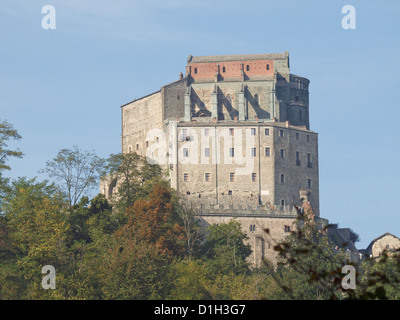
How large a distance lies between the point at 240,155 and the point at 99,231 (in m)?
18.1

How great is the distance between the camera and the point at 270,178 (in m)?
93.1

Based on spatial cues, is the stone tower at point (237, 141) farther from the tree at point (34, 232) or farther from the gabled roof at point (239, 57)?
the tree at point (34, 232)

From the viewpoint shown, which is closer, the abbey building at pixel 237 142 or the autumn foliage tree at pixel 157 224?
the autumn foliage tree at pixel 157 224

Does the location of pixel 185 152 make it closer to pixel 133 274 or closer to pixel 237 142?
pixel 237 142

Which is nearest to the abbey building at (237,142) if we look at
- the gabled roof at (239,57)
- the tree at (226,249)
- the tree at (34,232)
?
the gabled roof at (239,57)

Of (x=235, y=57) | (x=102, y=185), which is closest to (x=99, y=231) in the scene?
(x=102, y=185)

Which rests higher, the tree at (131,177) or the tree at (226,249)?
the tree at (131,177)
